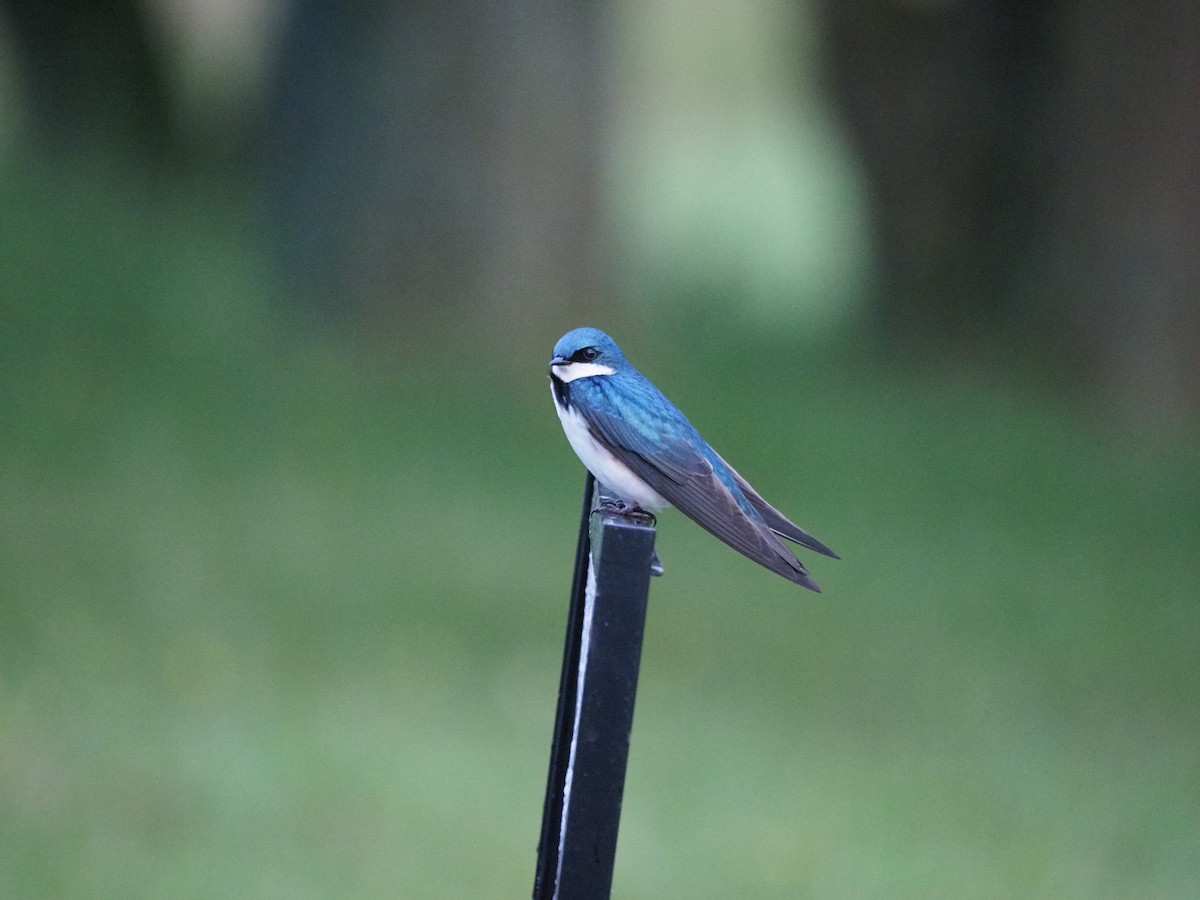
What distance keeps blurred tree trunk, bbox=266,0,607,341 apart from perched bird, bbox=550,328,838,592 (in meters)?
8.65

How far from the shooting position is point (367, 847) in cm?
630

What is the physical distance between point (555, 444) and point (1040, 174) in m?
5.42

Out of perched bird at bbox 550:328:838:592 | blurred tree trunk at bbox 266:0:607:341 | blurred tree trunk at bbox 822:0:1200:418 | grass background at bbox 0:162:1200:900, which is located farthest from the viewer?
blurred tree trunk at bbox 822:0:1200:418

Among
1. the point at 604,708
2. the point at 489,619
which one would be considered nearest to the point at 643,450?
the point at 604,708

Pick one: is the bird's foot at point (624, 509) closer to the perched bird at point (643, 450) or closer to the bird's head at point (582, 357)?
the perched bird at point (643, 450)

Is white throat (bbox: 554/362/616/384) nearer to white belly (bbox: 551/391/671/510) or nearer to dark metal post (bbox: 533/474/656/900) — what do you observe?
white belly (bbox: 551/391/671/510)

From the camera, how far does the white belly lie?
327cm

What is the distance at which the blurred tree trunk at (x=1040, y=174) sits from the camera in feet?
41.2

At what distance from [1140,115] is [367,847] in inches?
360

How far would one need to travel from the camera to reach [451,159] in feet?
39.0

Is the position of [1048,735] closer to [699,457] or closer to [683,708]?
[683,708]

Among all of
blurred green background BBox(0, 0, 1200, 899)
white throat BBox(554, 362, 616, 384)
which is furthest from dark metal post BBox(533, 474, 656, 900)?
blurred green background BBox(0, 0, 1200, 899)

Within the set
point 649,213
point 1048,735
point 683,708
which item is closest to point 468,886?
point 683,708

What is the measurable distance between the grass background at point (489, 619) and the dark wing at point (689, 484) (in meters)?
3.29
